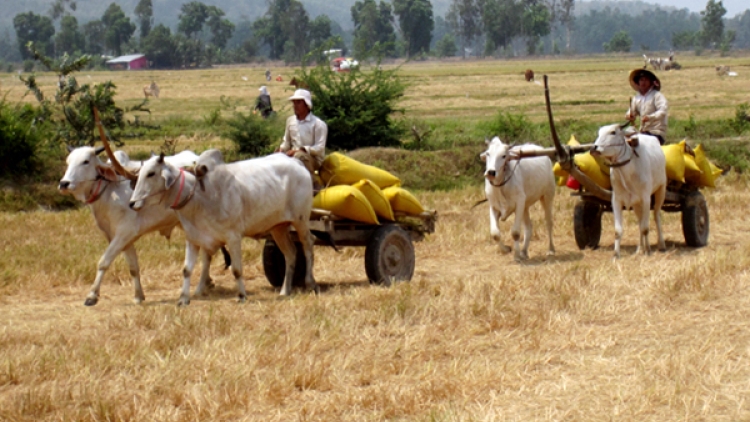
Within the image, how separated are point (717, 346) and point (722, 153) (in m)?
13.0

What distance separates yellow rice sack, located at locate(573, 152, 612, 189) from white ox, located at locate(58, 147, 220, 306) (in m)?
4.58

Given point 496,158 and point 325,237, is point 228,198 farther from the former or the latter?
point 496,158

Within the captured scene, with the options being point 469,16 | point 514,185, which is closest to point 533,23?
point 469,16

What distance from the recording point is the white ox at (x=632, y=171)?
426 inches

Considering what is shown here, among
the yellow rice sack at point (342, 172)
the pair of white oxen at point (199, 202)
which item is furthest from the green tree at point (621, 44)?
the pair of white oxen at point (199, 202)

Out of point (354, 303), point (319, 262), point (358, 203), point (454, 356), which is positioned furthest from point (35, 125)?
point (454, 356)

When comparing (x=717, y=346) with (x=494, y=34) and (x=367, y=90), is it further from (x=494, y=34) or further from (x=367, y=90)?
(x=494, y=34)

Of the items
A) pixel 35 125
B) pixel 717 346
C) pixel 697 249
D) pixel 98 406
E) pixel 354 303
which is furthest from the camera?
pixel 35 125

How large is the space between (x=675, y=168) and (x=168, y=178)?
19.0 feet

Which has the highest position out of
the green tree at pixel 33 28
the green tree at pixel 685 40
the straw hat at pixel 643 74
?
the green tree at pixel 33 28

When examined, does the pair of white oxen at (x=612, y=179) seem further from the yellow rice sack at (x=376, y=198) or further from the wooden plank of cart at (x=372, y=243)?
the yellow rice sack at (x=376, y=198)

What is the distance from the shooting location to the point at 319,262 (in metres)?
11.7

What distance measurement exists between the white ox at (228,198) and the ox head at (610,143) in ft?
10.4

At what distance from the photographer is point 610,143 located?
10.8 meters
